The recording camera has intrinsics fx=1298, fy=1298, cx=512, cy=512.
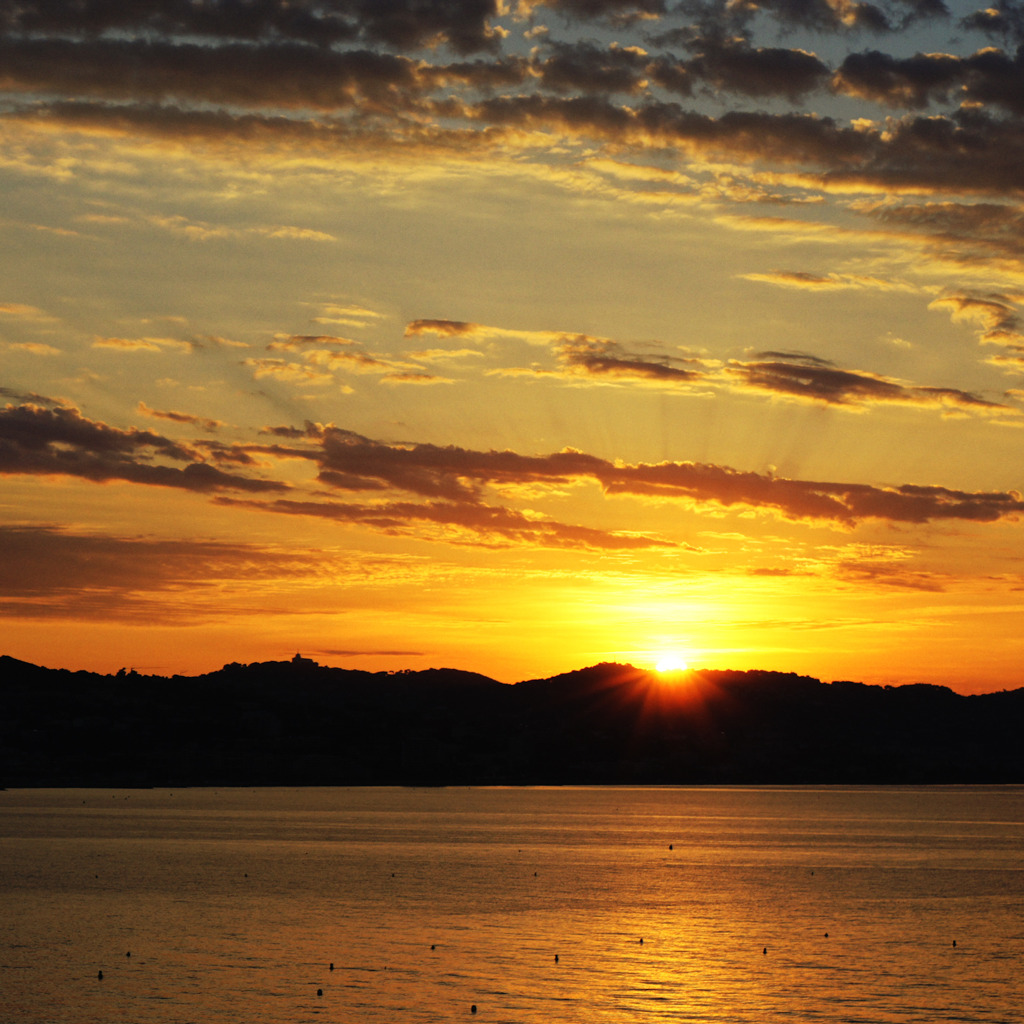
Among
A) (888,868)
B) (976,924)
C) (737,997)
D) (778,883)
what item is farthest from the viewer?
(888,868)

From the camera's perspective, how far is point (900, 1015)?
202 ft

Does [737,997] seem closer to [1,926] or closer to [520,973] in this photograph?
[520,973]

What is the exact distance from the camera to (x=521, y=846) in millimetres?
182500

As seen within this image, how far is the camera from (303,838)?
7470 inches

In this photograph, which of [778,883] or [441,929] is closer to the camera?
[441,929]

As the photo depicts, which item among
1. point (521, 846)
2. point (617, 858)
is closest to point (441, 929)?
point (617, 858)

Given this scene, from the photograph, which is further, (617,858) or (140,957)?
(617,858)

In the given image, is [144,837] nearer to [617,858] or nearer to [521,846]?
[521,846]

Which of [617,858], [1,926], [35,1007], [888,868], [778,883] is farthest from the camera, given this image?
[617,858]

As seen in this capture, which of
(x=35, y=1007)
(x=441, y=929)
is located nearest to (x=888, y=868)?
(x=441, y=929)

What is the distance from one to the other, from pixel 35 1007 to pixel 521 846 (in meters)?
126

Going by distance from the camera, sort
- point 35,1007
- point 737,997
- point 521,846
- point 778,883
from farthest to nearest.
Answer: point 521,846
point 778,883
point 737,997
point 35,1007

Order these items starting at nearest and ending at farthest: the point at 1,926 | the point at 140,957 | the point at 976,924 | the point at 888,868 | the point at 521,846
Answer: the point at 140,957 → the point at 1,926 → the point at 976,924 → the point at 888,868 → the point at 521,846

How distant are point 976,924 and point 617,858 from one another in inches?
2710
